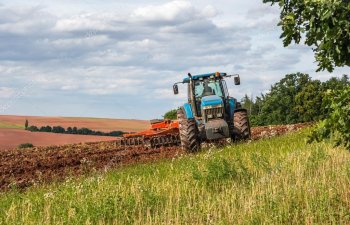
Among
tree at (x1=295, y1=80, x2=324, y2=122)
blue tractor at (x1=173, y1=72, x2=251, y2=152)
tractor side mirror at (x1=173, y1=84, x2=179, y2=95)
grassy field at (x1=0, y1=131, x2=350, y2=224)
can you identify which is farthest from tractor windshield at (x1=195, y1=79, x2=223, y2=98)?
tree at (x1=295, y1=80, x2=324, y2=122)

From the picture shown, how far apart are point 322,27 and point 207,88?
12.9 meters

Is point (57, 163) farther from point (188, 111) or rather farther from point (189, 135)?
point (188, 111)

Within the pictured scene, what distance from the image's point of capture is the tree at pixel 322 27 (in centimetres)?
720

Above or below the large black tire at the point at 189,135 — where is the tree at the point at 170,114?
above

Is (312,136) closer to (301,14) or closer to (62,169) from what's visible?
(301,14)

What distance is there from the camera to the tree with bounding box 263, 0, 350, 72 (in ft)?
23.6

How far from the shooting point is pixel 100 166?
58.5ft

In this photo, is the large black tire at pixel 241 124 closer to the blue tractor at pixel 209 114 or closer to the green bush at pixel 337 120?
the blue tractor at pixel 209 114

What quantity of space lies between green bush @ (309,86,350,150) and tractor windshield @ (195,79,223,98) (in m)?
12.4

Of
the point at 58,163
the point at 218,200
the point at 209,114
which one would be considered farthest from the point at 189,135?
the point at 218,200

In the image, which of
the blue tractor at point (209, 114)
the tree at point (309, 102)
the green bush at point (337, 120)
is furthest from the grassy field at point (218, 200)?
the tree at point (309, 102)

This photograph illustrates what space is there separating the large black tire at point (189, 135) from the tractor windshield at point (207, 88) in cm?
139

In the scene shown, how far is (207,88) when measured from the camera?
20.2 meters

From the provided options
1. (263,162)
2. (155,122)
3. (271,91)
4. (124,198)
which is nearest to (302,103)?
(271,91)
